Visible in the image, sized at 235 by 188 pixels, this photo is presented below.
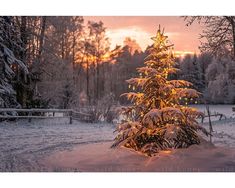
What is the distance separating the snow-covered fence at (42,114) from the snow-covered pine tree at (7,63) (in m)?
0.19

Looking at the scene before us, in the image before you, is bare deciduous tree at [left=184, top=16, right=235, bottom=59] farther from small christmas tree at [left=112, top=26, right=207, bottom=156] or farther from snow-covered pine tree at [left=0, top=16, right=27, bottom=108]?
snow-covered pine tree at [left=0, top=16, right=27, bottom=108]

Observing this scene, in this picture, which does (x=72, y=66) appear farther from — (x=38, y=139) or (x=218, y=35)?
(x=218, y=35)

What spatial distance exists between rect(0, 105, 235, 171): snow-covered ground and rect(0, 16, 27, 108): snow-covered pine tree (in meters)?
0.55

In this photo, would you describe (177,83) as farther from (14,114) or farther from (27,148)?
(14,114)

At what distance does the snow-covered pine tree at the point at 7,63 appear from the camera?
8.51m

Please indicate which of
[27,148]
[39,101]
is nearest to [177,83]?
[27,148]

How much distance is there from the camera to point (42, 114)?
34.8ft

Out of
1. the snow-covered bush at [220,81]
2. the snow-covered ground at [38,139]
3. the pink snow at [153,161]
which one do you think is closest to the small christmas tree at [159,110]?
the pink snow at [153,161]

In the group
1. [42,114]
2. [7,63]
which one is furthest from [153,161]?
[42,114]

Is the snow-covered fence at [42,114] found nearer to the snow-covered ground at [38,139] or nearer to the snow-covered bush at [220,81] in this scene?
the snow-covered ground at [38,139]

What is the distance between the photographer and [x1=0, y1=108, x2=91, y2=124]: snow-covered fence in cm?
884

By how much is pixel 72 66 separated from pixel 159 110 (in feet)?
14.2

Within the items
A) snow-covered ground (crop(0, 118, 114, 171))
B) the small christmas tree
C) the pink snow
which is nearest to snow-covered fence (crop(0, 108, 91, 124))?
snow-covered ground (crop(0, 118, 114, 171))
